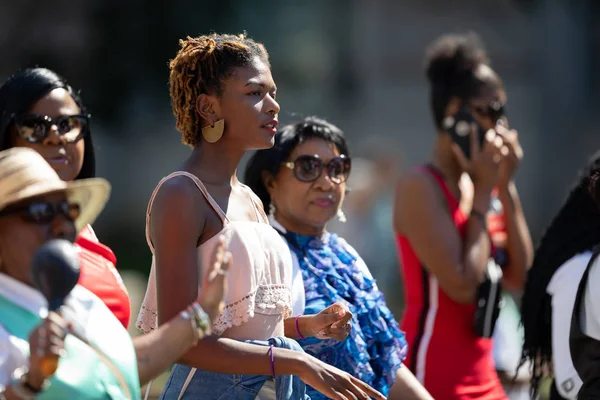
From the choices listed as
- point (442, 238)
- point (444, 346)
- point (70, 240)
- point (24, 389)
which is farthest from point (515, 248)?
point (24, 389)

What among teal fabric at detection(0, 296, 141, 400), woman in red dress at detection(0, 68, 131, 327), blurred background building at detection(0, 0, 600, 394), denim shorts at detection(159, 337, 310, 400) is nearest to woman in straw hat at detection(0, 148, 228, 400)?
teal fabric at detection(0, 296, 141, 400)

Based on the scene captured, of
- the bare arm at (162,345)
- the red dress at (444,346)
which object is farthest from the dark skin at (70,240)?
the red dress at (444,346)

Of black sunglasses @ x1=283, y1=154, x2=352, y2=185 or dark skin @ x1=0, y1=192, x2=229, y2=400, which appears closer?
dark skin @ x1=0, y1=192, x2=229, y2=400

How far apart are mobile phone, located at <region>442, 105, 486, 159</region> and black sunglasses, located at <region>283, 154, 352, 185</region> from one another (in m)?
1.11

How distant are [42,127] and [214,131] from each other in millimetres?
787

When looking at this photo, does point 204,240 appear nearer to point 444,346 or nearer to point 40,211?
point 40,211

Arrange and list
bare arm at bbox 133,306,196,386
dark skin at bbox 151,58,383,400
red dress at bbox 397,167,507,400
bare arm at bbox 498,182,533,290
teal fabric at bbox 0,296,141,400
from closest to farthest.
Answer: teal fabric at bbox 0,296,141,400 < bare arm at bbox 133,306,196,386 < dark skin at bbox 151,58,383,400 < red dress at bbox 397,167,507,400 < bare arm at bbox 498,182,533,290

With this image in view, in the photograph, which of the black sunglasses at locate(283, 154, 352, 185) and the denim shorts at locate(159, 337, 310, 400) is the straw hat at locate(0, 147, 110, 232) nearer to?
the denim shorts at locate(159, 337, 310, 400)

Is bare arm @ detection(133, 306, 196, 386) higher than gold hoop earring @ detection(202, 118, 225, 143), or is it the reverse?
gold hoop earring @ detection(202, 118, 225, 143)

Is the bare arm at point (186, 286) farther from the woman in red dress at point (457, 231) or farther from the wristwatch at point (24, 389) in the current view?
the woman in red dress at point (457, 231)

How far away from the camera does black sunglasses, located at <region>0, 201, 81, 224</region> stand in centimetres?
251

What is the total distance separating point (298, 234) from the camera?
3.91 m

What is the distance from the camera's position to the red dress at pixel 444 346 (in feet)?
14.8

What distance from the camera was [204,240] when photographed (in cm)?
307
